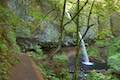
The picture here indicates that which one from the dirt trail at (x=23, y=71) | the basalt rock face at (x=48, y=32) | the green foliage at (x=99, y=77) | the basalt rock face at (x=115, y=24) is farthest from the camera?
the basalt rock face at (x=115, y=24)

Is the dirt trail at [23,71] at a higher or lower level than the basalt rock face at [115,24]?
lower

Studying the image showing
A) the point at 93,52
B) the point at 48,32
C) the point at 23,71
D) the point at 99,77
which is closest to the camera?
the point at 23,71

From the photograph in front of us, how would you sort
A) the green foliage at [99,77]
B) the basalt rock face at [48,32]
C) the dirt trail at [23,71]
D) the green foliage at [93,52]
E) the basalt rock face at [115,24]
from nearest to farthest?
the dirt trail at [23,71], the green foliage at [99,77], the basalt rock face at [48,32], the green foliage at [93,52], the basalt rock face at [115,24]

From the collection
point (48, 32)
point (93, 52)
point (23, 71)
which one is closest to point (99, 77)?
point (48, 32)

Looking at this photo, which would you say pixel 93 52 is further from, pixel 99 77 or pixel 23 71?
pixel 23 71

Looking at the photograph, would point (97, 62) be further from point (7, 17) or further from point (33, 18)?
point (7, 17)

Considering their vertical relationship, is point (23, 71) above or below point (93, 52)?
Answer: above

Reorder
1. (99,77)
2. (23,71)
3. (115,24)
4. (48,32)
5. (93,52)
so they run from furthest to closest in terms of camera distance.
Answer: (115,24) → (93,52) → (48,32) → (99,77) → (23,71)

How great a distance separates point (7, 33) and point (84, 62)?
21.5 feet

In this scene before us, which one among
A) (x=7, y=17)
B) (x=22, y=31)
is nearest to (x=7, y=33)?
(x=7, y=17)

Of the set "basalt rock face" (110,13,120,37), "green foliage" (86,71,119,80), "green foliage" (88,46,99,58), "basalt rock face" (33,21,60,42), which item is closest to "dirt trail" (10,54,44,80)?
"green foliage" (86,71,119,80)

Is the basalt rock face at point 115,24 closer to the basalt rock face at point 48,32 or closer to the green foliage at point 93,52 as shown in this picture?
the green foliage at point 93,52

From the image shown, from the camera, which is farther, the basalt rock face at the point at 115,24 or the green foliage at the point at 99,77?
the basalt rock face at the point at 115,24

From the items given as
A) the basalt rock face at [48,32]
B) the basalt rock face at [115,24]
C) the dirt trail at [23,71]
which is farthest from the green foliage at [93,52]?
Answer: the dirt trail at [23,71]
